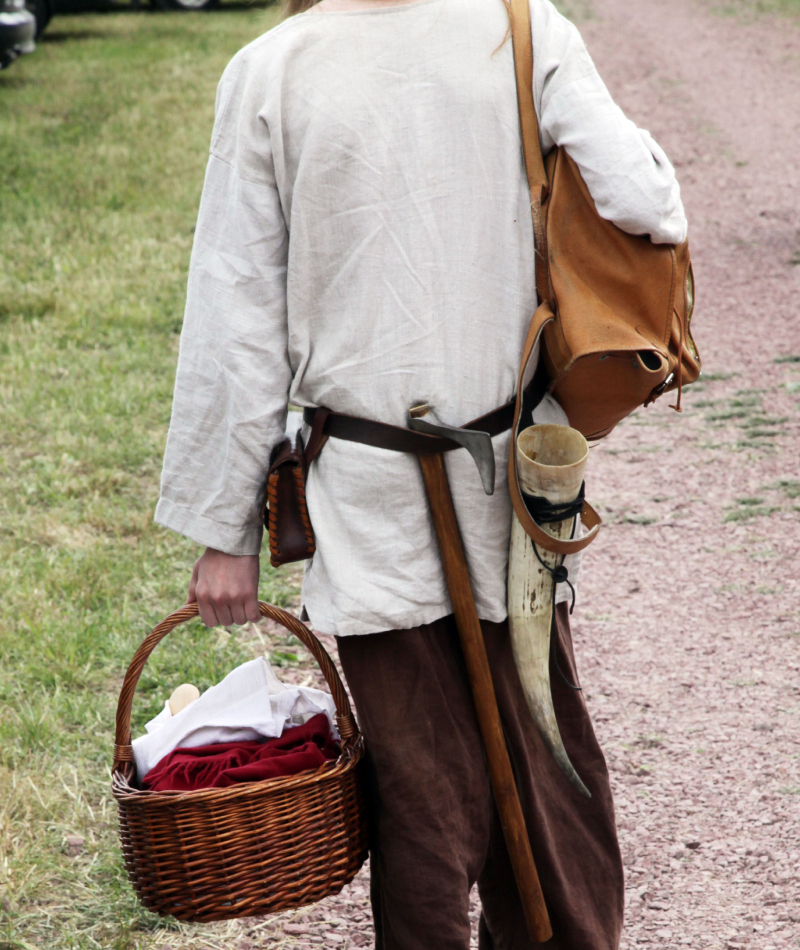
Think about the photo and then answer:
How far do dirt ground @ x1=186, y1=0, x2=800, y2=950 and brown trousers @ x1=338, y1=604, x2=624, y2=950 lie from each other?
2.10ft

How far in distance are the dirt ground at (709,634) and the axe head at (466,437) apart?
129cm

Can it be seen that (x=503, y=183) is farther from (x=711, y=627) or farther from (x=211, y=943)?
(x=711, y=627)

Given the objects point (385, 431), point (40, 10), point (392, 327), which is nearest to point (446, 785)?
point (385, 431)

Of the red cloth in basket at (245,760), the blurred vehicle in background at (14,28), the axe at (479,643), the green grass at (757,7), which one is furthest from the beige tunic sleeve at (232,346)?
the green grass at (757,7)

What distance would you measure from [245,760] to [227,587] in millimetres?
311

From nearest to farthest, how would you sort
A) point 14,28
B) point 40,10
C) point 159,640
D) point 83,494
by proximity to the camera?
1. point 159,640
2. point 83,494
3. point 14,28
4. point 40,10

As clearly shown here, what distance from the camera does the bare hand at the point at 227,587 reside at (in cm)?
172

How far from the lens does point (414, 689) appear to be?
1.69 metres

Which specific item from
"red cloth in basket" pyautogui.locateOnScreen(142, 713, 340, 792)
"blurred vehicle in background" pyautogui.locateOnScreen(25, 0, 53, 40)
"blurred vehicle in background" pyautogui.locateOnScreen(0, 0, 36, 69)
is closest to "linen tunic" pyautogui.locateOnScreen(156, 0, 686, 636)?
"red cloth in basket" pyautogui.locateOnScreen(142, 713, 340, 792)

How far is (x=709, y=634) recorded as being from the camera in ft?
11.1

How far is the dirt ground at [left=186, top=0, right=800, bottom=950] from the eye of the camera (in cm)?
243

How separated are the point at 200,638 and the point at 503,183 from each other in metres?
2.18

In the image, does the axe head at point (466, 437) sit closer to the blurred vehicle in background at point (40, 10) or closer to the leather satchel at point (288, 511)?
the leather satchel at point (288, 511)

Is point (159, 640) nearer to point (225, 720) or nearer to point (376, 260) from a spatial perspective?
point (225, 720)
